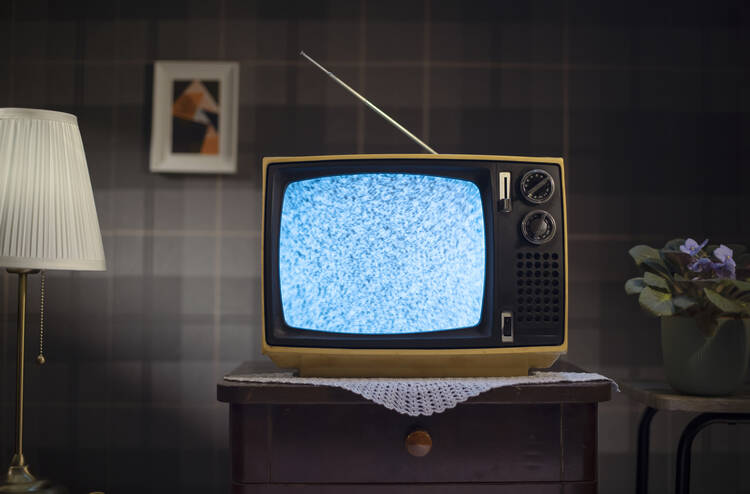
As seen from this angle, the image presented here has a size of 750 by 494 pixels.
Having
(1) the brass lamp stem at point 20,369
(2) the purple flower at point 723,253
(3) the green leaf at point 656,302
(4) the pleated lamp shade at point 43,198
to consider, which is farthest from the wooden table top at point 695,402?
(1) the brass lamp stem at point 20,369

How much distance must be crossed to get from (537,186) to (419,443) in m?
0.46

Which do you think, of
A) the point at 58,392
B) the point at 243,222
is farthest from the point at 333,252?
the point at 58,392

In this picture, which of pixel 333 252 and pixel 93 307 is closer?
pixel 333 252

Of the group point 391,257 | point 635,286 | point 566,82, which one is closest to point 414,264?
point 391,257

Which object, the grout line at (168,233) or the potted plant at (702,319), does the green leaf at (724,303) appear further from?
the grout line at (168,233)

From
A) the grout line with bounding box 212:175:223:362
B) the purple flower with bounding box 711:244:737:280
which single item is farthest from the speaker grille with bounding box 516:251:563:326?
the grout line with bounding box 212:175:223:362

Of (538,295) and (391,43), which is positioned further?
(391,43)

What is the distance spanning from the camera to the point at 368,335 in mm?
1109

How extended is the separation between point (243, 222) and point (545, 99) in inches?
33.2

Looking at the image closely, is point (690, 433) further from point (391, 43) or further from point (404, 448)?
point (391, 43)

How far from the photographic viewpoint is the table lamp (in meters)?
1.22

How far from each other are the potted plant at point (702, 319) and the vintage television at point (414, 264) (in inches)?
10.2

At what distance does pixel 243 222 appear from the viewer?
169 cm

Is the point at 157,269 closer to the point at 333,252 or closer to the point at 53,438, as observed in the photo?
the point at 53,438
